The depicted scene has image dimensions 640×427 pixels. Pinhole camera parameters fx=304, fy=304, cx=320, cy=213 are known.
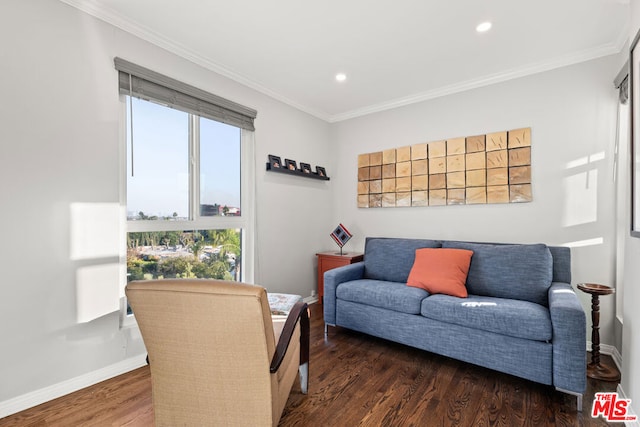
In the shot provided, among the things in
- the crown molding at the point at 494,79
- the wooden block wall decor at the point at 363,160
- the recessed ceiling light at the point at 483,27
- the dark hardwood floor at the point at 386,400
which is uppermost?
the recessed ceiling light at the point at 483,27

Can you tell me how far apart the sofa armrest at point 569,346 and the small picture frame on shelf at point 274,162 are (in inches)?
109

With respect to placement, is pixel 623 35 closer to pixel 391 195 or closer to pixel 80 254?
pixel 391 195

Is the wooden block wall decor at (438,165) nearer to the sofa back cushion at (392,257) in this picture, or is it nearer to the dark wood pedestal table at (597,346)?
the sofa back cushion at (392,257)

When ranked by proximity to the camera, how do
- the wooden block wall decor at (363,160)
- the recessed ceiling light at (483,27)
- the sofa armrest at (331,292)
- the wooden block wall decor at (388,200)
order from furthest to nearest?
1. the wooden block wall decor at (363,160)
2. the wooden block wall decor at (388,200)
3. the sofa armrest at (331,292)
4. the recessed ceiling light at (483,27)

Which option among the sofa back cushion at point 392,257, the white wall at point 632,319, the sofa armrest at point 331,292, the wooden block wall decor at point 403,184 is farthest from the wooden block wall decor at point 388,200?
the white wall at point 632,319

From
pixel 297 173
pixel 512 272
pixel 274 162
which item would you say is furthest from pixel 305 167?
pixel 512 272

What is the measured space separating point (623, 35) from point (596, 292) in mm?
2015

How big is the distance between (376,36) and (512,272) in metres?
2.24

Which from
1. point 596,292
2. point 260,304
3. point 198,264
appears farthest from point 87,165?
point 596,292

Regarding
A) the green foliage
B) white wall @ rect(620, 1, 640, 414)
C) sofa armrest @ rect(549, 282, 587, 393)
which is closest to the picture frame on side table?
white wall @ rect(620, 1, 640, 414)

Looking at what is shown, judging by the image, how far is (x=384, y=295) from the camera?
265 cm

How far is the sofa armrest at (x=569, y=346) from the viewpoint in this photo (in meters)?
1.80

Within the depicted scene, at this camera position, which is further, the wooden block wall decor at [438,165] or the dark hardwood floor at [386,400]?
the wooden block wall decor at [438,165]

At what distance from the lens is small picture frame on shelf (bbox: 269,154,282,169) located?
136 inches
